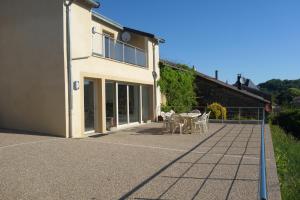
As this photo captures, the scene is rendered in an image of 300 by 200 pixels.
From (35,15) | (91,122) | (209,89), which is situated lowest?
(91,122)

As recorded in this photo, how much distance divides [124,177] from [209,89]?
67.6 feet

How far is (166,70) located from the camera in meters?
24.6

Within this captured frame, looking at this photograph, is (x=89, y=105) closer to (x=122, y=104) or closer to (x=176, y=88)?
(x=122, y=104)

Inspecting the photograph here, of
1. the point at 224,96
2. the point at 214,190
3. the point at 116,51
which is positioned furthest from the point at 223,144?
the point at 224,96

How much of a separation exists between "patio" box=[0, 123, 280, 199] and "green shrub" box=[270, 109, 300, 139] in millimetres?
13570

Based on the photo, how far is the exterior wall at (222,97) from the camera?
27.3 metres

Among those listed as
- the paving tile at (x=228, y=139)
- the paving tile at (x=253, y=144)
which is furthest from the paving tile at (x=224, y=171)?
the paving tile at (x=228, y=139)

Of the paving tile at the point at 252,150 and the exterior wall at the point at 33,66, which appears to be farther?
the exterior wall at the point at 33,66

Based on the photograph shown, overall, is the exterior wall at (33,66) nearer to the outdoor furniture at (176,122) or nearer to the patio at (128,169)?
the patio at (128,169)

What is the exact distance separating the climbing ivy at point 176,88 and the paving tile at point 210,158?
13.6 metres

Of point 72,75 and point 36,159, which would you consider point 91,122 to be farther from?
point 36,159

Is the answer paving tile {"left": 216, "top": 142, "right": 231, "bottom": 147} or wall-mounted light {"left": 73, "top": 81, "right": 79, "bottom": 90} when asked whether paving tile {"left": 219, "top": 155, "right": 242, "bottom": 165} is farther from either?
wall-mounted light {"left": 73, "top": 81, "right": 79, "bottom": 90}

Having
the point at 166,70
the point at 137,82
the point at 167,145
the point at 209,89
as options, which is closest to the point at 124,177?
the point at 167,145

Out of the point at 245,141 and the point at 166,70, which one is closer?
the point at 245,141
